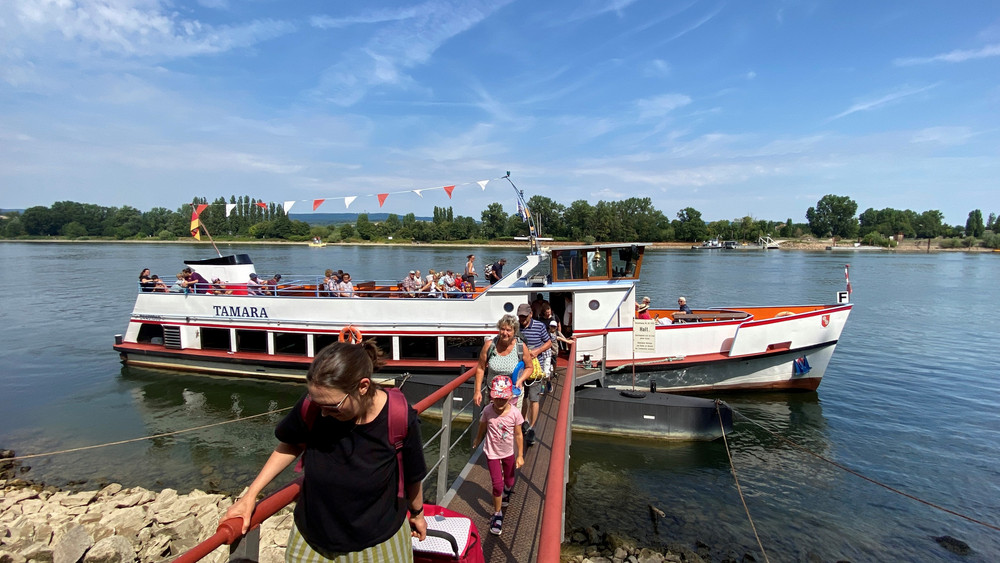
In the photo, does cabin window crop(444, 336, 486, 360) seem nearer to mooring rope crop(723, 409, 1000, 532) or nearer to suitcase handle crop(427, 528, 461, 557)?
mooring rope crop(723, 409, 1000, 532)

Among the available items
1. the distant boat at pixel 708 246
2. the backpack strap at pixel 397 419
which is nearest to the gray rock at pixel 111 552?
the backpack strap at pixel 397 419

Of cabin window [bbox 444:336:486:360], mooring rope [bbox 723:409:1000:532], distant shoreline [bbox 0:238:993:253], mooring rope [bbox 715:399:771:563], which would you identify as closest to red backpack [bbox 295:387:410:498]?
mooring rope [bbox 715:399:771:563]

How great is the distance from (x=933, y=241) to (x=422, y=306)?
512 ft

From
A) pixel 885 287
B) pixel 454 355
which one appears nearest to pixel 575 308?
pixel 454 355

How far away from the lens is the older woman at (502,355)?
16.8 feet

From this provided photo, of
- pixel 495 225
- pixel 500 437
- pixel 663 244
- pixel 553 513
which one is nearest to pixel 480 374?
pixel 500 437

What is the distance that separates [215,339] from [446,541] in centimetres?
1476

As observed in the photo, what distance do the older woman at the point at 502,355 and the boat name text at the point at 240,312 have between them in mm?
11141

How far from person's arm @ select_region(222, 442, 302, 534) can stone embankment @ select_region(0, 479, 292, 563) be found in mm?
5322

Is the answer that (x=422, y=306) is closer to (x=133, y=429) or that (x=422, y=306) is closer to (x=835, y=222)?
(x=133, y=429)

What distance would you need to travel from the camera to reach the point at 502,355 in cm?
520

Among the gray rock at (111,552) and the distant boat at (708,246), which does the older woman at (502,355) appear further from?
the distant boat at (708,246)

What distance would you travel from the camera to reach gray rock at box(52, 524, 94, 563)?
6.50 metres

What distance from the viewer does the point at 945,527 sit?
8508mm
